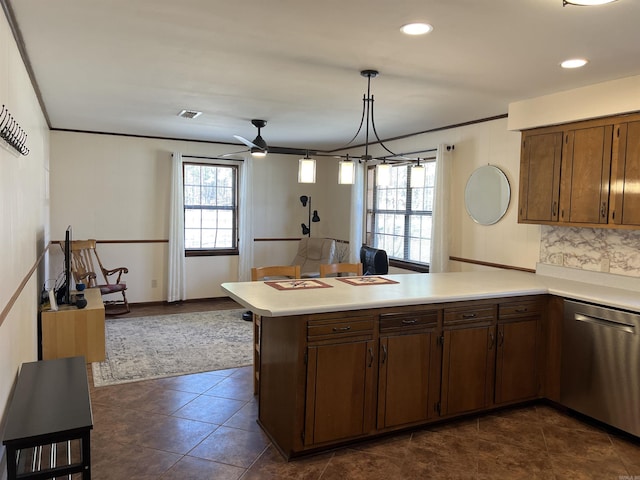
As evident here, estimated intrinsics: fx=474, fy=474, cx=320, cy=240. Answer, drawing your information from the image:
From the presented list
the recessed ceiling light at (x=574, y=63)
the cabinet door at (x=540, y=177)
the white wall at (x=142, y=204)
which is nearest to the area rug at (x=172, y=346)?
the white wall at (x=142, y=204)

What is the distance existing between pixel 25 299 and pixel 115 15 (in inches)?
75.6

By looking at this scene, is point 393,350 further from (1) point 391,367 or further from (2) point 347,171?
(2) point 347,171

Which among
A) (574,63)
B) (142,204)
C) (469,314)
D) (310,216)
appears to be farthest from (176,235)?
(574,63)

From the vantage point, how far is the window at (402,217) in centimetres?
560

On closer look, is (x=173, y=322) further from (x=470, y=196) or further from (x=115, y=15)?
(x=115, y=15)

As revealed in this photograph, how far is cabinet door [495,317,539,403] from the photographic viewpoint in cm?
336

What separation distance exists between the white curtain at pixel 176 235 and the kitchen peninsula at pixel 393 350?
3.71 m

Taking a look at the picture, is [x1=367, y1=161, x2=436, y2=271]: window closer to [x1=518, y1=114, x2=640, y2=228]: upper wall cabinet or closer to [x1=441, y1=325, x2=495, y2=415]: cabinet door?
[x1=518, y1=114, x2=640, y2=228]: upper wall cabinet

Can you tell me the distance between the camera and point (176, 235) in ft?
21.9

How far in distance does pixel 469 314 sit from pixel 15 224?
2.83 m

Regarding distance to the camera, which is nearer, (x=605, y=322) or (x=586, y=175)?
(x=605, y=322)

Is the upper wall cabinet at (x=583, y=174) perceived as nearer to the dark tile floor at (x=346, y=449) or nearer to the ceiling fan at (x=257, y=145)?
the dark tile floor at (x=346, y=449)

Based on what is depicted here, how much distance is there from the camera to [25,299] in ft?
10.2

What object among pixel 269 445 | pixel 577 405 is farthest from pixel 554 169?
pixel 269 445
